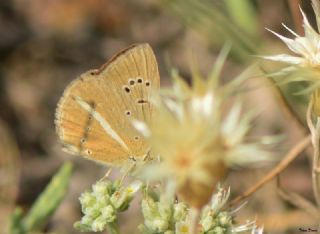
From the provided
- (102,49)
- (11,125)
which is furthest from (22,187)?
(102,49)

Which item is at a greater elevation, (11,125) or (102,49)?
(102,49)

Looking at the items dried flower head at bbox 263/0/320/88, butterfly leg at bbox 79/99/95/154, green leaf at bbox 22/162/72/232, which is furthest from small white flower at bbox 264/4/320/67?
green leaf at bbox 22/162/72/232

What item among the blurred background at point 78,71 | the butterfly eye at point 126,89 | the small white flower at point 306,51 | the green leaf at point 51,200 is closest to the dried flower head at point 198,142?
the small white flower at point 306,51

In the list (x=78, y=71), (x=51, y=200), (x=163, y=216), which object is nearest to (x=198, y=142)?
(x=163, y=216)

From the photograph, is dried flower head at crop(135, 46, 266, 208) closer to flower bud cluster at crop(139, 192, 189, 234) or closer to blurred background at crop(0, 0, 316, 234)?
flower bud cluster at crop(139, 192, 189, 234)

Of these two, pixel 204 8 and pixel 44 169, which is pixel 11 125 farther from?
pixel 204 8

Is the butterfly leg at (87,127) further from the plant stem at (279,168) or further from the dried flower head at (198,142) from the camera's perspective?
the dried flower head at (198,142)

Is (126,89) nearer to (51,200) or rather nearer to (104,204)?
(104,204)
